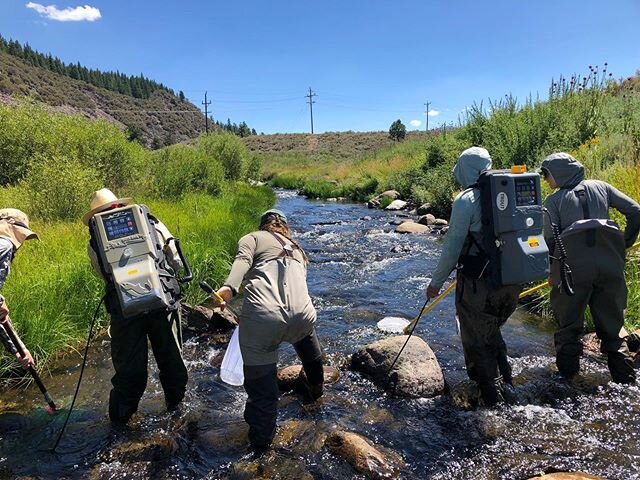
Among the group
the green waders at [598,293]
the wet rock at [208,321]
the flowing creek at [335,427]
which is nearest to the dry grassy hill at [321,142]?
the wet rock at [208,321]

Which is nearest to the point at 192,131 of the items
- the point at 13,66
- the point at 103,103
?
the point at 103,103

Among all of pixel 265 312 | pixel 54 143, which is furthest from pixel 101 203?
pixel 54 143

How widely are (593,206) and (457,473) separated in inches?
119

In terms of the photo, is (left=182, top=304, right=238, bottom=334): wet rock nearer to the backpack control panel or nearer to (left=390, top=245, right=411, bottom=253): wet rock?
the backpack control panel

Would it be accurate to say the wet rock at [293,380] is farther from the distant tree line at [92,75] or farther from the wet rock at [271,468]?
the distant tree line at [92,75]

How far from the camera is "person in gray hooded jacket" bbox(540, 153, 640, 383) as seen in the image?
4.70 meters

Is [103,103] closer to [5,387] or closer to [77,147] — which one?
[77,147]

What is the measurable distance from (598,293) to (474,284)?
1558mm

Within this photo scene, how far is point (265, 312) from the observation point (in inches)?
148

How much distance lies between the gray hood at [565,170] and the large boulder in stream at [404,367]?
8.16ft

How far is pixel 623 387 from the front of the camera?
Answer: 498cm

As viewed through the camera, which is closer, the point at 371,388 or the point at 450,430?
the point at 450,430

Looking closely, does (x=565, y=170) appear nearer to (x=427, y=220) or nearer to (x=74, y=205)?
(x=74, y=205)

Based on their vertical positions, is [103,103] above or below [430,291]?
above
